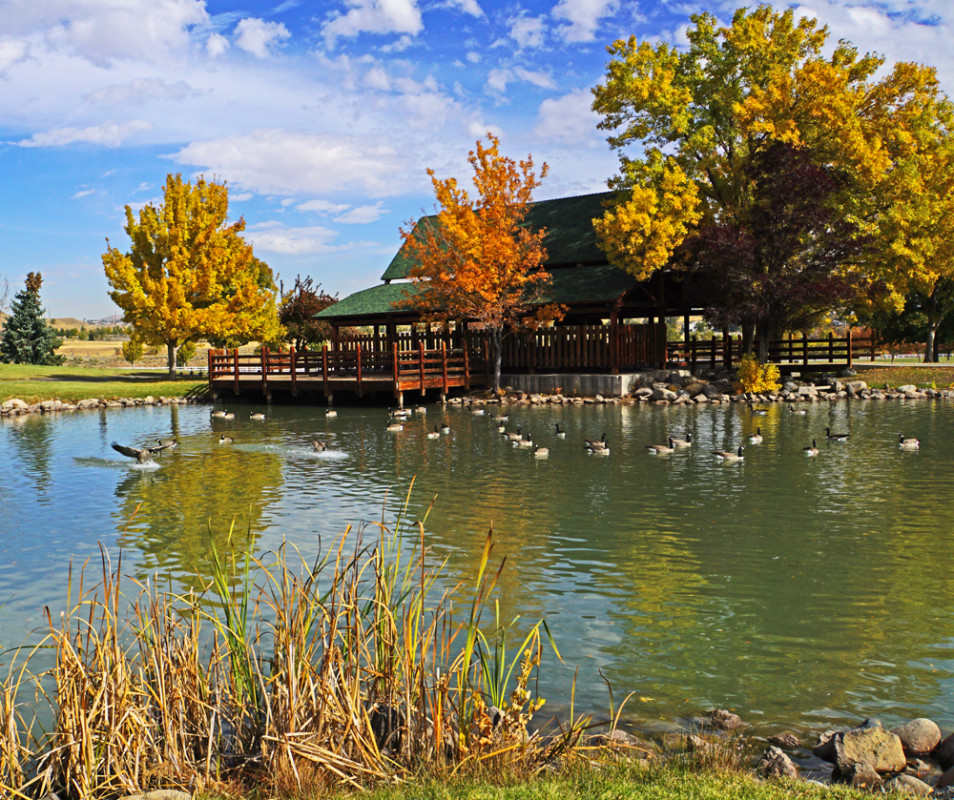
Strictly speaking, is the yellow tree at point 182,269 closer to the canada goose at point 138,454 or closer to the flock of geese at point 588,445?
the flock of geese at point 588,445

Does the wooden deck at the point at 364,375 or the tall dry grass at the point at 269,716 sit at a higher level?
the wooden deck at the point at 364,375

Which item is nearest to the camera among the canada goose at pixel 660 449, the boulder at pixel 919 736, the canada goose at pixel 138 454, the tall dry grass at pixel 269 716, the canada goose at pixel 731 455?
the tall dry grass at pixel 269 716

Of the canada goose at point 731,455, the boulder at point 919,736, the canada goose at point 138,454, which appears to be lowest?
the boulder at point 919,736

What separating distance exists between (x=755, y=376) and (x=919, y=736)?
28298mm

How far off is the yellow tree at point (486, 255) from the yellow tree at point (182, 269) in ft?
47.8

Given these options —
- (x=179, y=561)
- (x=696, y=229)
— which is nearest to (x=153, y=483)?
(x=179, y=561)

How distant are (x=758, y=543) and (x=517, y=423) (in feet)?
49.8

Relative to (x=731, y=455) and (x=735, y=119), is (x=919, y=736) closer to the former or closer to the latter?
(x=731, y=455)

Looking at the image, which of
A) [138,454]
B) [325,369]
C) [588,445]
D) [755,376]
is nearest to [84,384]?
[325,369]

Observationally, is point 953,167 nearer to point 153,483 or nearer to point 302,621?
point 153,483

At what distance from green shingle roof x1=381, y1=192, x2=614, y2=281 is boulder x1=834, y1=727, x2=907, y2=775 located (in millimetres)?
32382

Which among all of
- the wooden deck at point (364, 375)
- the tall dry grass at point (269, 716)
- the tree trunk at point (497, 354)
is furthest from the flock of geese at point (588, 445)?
the tall dry grass at point (269, 716)

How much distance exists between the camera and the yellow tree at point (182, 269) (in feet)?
142

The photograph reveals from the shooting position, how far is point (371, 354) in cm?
3444
